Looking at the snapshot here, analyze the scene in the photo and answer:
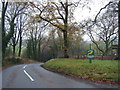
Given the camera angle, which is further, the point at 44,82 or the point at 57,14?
the point at 57,14

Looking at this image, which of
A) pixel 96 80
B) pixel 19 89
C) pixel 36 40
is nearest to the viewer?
pixel 19 89

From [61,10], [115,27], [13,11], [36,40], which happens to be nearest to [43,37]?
[36,40]

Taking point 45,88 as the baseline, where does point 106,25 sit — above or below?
above

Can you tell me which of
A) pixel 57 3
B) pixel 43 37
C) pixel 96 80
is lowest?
pixel 96 80

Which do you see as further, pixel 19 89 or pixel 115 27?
pixel 115 27

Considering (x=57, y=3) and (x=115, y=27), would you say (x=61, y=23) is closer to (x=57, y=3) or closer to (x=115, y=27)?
(x=57, y=3)

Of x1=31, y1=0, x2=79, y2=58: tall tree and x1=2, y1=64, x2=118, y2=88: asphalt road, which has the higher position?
x1=31, y1=0, x2=79, y2=58: tall tree

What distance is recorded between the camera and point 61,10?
22922 millimetres

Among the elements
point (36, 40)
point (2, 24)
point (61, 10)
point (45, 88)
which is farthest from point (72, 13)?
point (36, 40)

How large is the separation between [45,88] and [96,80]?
3290 millimetres

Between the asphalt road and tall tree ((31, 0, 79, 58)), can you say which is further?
tall tree ((31, 0, 79, 58))

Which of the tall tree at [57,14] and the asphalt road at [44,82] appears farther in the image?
the tall tree at [57,14]

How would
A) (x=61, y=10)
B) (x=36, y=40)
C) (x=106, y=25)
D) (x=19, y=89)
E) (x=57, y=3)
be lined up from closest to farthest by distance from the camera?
(x=19, y=89) < (x=57, y=3) < (x=61, y=10) < (x=106, y=25) < (x=36, y=40)

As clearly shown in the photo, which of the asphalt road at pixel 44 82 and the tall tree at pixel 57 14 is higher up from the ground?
the tall tree at pixel 57 14
